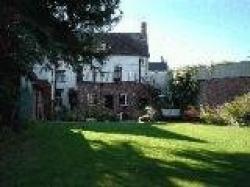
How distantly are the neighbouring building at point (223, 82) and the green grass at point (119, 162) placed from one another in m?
34.6

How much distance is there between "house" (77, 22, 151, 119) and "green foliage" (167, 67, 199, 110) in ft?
8.03

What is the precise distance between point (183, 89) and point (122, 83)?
5.98 meters

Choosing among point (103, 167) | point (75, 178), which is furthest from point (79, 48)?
point (75, 178)

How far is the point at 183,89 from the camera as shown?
58.7 m

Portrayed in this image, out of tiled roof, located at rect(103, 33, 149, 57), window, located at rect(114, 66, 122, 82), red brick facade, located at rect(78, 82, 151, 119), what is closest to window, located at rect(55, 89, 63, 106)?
red brick facade, located at rect(78, 82, 151, 119)

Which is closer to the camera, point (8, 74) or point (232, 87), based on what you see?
point (8, 74)

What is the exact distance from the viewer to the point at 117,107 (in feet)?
197

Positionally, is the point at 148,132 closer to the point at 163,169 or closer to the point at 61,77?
the point at 163,169

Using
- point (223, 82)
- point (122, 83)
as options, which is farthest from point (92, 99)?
point (223, 82)

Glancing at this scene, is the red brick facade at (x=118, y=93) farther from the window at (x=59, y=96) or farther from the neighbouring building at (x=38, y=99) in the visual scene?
the neighbouring building at (x=38, y=99)

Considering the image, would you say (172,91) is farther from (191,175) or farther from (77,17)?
(191,175)

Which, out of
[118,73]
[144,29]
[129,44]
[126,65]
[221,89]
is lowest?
[221,89]

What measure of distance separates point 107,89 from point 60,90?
5287 mm

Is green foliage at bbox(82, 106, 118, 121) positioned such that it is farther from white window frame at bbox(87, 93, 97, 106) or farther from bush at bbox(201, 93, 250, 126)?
bush at bbox(201, 93, 250, 126)
